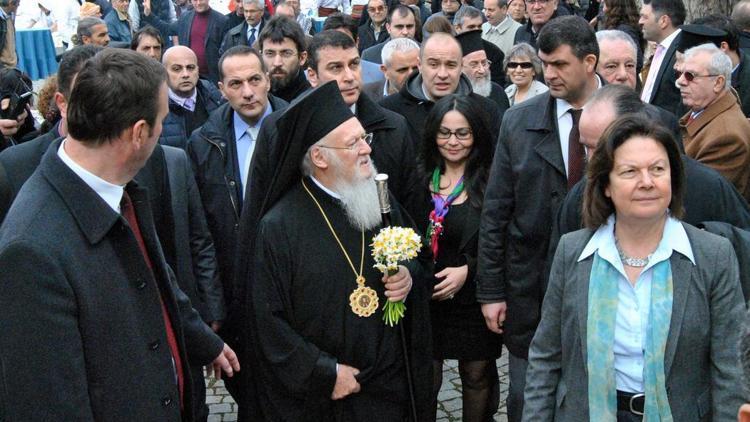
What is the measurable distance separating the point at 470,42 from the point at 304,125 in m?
4.14

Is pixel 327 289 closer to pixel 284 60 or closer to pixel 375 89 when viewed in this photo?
pixel 284 60

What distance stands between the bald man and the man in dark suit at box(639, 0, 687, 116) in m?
3.82

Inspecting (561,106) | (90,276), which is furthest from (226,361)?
(561,106)

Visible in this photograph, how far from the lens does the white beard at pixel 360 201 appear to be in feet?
12.6

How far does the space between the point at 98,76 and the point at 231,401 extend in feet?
12.8

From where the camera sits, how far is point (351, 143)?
3.88 m

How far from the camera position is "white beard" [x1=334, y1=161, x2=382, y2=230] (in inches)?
152

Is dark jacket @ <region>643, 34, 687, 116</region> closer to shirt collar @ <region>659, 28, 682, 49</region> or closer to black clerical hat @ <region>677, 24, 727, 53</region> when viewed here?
shirt collar @ <region>659, 28, 682, 49</region>

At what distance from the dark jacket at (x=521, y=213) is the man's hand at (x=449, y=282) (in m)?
0.19

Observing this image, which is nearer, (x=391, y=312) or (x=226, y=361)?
(x=226, y=361)

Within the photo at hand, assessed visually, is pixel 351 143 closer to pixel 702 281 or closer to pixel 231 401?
pixel 702 281

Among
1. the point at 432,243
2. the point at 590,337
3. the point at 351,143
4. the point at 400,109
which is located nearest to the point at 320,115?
the point at 351,143

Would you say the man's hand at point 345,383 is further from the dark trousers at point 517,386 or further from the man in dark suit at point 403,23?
the man in dark suit at point 403,23

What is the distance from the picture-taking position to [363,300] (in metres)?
3.78
